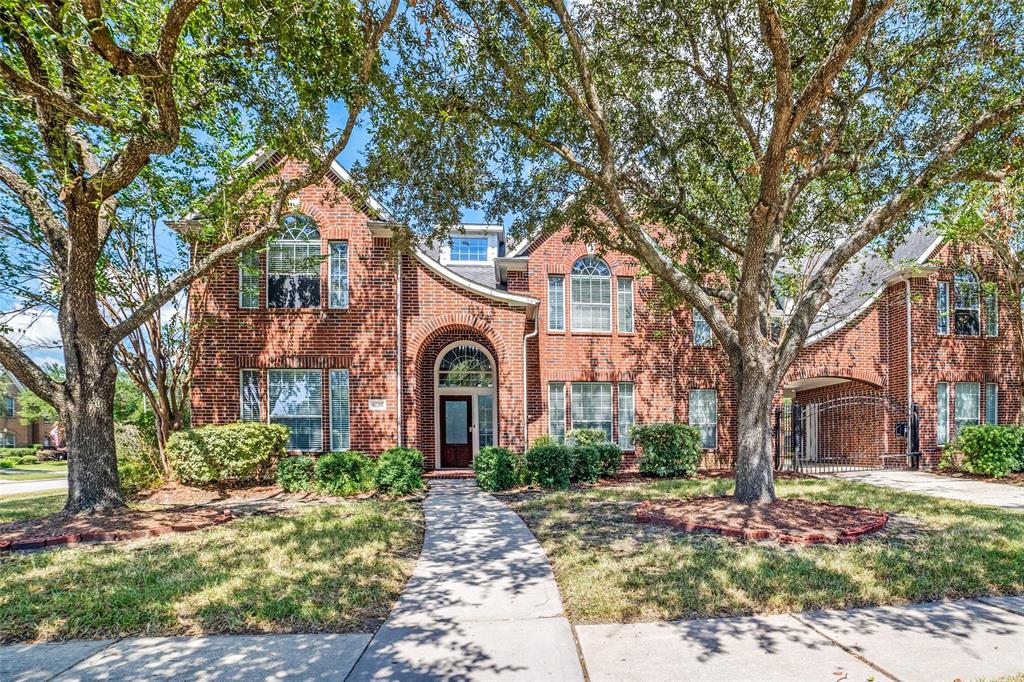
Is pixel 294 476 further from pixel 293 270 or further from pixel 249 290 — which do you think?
pixel 293 270

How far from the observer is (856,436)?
1728 cm

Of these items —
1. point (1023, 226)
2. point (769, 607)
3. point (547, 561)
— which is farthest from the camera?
point (1023, 226)

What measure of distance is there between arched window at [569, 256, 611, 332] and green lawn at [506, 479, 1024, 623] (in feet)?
23.7

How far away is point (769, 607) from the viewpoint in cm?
451

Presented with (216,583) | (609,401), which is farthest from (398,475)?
(609,401)

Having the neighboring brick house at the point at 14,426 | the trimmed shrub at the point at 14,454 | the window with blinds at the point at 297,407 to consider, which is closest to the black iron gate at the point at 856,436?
the window with blinds at the point at 297,407

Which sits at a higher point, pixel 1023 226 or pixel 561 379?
pixel 1023 226

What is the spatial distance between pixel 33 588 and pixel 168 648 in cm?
242

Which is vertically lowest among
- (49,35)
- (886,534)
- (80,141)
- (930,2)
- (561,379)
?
(886,534)

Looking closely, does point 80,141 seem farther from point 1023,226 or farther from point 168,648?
point 1023,226

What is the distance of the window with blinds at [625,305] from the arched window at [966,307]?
31.7ft

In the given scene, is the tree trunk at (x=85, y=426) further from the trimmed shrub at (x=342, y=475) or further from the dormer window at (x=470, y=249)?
the dormer window at (x=470, y=249)

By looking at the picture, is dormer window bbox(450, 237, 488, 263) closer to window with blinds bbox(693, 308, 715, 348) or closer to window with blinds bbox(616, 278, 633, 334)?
window with blinds bbox(616, 278, 633, 334)

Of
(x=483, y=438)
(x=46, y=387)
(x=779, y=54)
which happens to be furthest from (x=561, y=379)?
(x=46, y=387)
